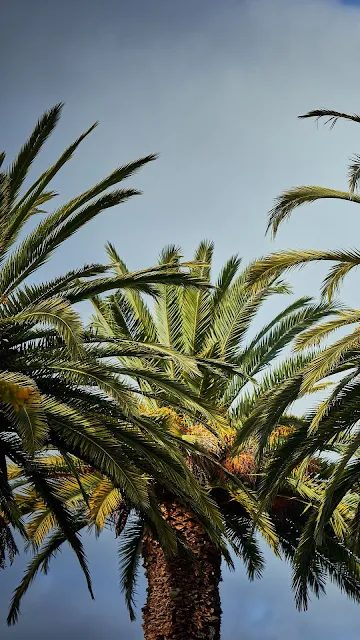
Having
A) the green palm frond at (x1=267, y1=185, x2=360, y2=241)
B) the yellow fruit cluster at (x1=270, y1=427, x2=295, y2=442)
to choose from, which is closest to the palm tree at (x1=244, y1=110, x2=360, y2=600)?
the green palm frond at (x1=267, y1=185, x2=360, y2=241)

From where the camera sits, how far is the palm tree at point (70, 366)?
553 inches

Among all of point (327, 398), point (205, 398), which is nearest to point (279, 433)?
point (205, 398)

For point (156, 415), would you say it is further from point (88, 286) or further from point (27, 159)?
point (27, 159)

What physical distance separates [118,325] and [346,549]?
6.59 metres

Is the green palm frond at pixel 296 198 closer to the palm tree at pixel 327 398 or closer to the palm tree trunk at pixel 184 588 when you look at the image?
the palm tree at pixel 327 398

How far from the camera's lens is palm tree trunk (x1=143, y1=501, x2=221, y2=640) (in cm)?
1823

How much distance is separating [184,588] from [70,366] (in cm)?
634

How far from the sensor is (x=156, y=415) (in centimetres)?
1819

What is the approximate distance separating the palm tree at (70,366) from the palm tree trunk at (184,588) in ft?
10.6

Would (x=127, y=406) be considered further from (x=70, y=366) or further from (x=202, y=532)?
(x=202, y=532)

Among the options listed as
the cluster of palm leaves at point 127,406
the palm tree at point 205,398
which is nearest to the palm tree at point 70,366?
the cluster of palm leaves at point 127,406

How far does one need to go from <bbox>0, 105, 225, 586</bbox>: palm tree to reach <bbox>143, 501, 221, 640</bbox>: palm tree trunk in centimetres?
324

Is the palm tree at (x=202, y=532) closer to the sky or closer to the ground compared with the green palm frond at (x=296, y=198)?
closer to the ground

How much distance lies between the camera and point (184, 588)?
18484mm
